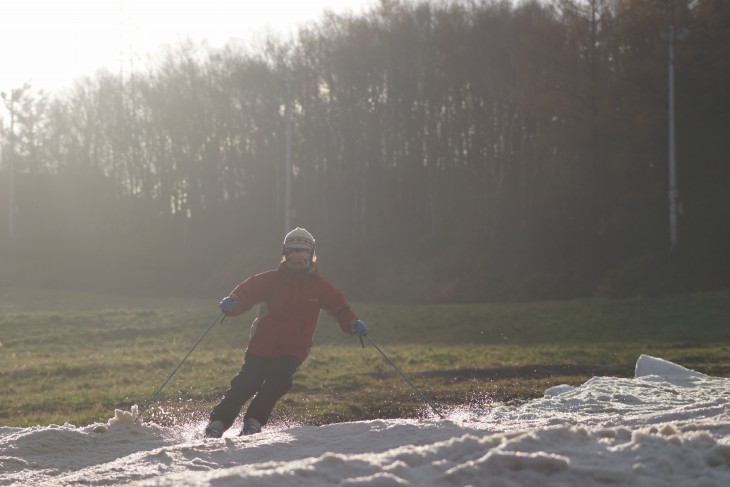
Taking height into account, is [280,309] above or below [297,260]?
below

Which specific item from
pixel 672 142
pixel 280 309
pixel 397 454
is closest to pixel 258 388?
pixel 280 309

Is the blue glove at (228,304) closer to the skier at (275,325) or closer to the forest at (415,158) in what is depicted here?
the skier at (275,325)

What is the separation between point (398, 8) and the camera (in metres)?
48.4

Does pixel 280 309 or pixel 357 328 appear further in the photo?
pixel 357 328

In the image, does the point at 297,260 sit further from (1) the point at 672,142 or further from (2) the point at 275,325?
(1) the point at 672,142

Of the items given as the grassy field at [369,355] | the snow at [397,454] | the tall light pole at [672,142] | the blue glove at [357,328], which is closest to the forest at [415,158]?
the tall light pole at [672,142]

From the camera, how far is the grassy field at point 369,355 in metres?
12.8

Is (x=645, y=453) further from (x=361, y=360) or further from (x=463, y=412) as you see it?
→ (x=361, y=360)

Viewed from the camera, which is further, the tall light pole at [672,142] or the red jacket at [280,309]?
the tall light pole at [672,142]

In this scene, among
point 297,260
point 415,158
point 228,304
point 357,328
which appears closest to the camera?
point 228,304

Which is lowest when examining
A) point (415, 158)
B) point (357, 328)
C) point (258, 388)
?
→ point (258, 388)

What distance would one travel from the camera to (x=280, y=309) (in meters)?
9.13

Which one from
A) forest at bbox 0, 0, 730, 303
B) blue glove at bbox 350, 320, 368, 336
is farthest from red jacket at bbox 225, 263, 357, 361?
forest at bbox 0, 0, 730, 303

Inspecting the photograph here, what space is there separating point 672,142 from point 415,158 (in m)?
17.1
